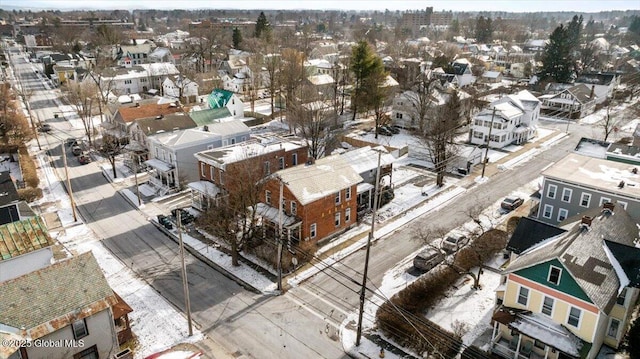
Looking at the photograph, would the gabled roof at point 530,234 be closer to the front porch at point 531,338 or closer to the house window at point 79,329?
the front porch at point 531,338

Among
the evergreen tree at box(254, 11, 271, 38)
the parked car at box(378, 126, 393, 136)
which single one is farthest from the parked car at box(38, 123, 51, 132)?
the evergreen tree at box(254, 11, 271, 38)

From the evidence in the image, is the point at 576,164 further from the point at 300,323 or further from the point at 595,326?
the point at 300,323

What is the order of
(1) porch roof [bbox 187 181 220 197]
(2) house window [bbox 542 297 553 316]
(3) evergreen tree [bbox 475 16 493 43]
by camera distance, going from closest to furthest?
(2) house window [bbox 542 297 553 316]
(1) porch roof [bbox 187 181 220 197]
(3) evergreen tree [bbox 475 16 493 43]

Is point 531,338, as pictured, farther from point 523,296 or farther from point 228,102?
point 228,102

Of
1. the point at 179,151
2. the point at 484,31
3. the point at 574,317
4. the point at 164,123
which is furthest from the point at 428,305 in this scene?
the point at 484,31

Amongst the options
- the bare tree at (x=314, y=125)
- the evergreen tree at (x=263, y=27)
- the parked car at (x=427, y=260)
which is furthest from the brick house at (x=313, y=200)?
the evergreen tree at (x=263, y=27)

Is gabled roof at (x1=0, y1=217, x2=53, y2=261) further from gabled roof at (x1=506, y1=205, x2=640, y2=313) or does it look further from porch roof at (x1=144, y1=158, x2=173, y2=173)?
gabled roof at (x1=506, y1=205, x2=640, y2=313)

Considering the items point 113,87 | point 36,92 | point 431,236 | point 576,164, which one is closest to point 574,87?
point 576,164

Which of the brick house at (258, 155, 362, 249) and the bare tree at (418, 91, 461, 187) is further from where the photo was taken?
the bare tree at (418, 91, 461, 187)
